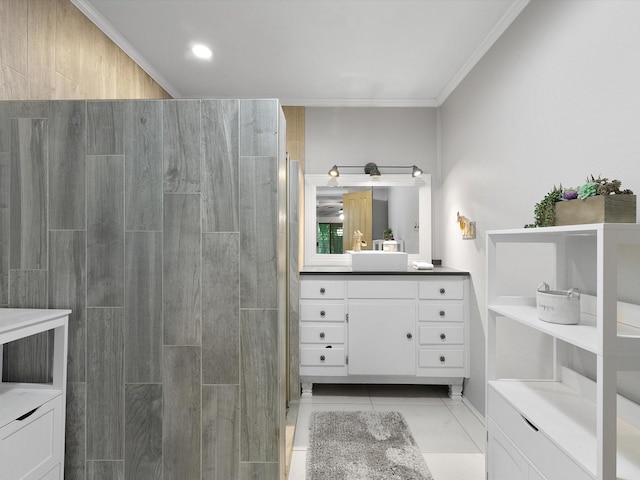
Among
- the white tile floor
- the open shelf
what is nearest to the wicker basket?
the open shelf

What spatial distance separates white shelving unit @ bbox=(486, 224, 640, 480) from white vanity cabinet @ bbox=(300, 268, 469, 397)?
1.07 metres

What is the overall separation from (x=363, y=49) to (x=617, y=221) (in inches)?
82.0

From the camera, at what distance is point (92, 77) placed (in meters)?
2.37

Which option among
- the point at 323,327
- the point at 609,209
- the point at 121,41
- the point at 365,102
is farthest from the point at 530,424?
the point at 121,41

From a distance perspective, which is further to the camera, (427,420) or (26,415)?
(427,420)

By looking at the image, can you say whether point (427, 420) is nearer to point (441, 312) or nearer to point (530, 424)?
point (441, 312)

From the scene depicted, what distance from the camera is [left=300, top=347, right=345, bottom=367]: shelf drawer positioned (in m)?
3.05

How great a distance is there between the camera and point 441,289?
3023 millimetres

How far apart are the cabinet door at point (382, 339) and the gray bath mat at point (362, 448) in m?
0.38

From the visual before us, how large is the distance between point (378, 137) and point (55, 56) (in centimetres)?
263

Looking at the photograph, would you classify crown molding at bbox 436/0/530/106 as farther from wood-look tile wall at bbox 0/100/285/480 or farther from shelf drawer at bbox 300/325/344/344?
shelf drawer at bbox 300/325/344/344

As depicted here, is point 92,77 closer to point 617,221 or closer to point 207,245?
point 207,245

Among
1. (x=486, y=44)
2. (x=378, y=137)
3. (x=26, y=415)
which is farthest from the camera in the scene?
(x=378, y=137)

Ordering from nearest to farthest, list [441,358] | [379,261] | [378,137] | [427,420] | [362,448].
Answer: [362,448]
[427,420]
[441,358]
[379,261]
[378,137]
